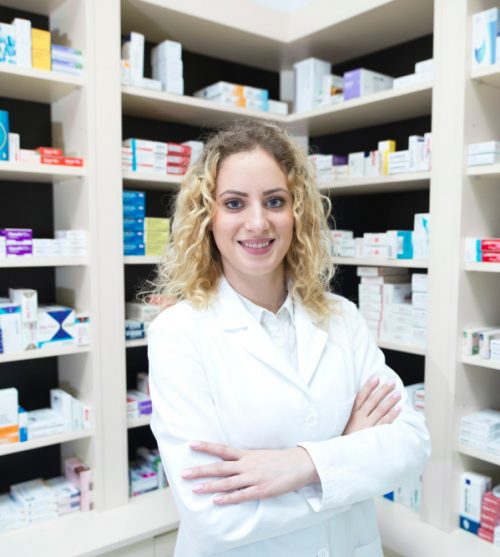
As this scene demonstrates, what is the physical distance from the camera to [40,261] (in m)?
2.29

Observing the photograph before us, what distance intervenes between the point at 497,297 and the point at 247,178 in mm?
1493

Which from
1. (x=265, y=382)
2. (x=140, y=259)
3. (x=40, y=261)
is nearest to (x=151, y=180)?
(x=140, y=259)

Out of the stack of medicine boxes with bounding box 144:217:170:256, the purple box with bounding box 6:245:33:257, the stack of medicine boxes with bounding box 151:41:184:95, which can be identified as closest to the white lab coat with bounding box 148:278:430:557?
the purple box with bounding box 6:245:33:257

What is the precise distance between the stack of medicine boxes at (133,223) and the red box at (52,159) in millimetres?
353

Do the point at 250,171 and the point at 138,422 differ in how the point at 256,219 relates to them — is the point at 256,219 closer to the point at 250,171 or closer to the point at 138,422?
the point at 250,171

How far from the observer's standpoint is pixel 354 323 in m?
1.68

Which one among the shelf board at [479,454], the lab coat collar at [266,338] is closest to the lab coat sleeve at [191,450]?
the lab coat collar at [266,338]

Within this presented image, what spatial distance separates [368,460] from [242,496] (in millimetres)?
344

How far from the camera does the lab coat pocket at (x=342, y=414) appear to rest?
1.49 m

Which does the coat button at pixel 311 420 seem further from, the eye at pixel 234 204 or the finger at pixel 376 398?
the eye at pixel 234 204

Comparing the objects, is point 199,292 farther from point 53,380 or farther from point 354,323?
point 53,380

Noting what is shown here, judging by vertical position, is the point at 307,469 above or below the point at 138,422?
above

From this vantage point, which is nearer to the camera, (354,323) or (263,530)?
(263,530)

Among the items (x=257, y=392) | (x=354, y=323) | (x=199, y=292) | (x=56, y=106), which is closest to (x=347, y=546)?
(x=257, y=392)
